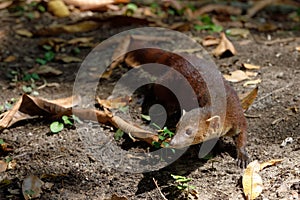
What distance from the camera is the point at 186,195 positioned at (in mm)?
2982

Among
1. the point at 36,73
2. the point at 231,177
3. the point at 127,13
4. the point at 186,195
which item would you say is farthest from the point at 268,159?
the point at 127,13

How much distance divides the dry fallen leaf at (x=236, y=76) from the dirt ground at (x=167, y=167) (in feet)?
0.25

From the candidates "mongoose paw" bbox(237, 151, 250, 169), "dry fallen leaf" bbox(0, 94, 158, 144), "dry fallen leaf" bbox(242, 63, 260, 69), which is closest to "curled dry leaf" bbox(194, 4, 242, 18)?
"dry fallen leaf" bbox(242, 63, 260, 69)

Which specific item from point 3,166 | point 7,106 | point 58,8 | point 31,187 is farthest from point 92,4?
point 31,187

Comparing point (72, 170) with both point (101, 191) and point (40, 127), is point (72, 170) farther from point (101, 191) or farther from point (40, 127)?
point (40, 127)

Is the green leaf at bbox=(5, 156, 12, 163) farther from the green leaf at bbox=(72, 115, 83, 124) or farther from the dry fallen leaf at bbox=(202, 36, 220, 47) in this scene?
the dry fallen leaf at bbox=(202, 36, 220, 47)

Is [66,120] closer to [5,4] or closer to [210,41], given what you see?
[210,41]

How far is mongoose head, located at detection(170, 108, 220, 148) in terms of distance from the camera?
10.3 feet

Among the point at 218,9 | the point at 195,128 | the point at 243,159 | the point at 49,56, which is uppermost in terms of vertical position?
the point at 195,128

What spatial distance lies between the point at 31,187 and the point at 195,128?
1100mm

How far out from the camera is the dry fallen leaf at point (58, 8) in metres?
5.87

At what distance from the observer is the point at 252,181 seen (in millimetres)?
3037

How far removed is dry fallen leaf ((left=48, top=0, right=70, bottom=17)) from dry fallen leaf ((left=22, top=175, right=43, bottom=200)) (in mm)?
3073

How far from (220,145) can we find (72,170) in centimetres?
106
